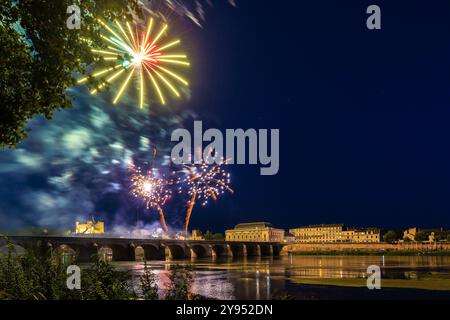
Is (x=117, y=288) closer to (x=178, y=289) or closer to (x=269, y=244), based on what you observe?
(x=178, y=289)

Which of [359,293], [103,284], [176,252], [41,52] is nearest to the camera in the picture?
[103,284]

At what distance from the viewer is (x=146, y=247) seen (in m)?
105

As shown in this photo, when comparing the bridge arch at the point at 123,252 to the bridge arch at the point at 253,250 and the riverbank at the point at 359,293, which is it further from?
the riverbank at the point at 359,293

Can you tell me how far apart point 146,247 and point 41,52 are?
9495 centimetres

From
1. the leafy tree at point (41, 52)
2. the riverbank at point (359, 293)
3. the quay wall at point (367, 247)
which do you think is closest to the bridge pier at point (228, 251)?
the quay wall at point (367, 247)

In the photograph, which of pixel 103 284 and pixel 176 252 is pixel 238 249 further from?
pixel 103 284

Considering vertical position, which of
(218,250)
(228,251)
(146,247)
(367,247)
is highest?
(146,247)

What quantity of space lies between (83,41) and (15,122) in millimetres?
3962

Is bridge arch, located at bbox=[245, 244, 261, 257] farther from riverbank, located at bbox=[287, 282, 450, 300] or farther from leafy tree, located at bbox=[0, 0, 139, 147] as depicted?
leafy tree, located at bbox=[0, 0, 139, 147]

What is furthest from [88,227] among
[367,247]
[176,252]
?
[367,247]

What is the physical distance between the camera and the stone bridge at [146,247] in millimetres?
75188

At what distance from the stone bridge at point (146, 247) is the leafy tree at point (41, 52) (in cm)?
3520
